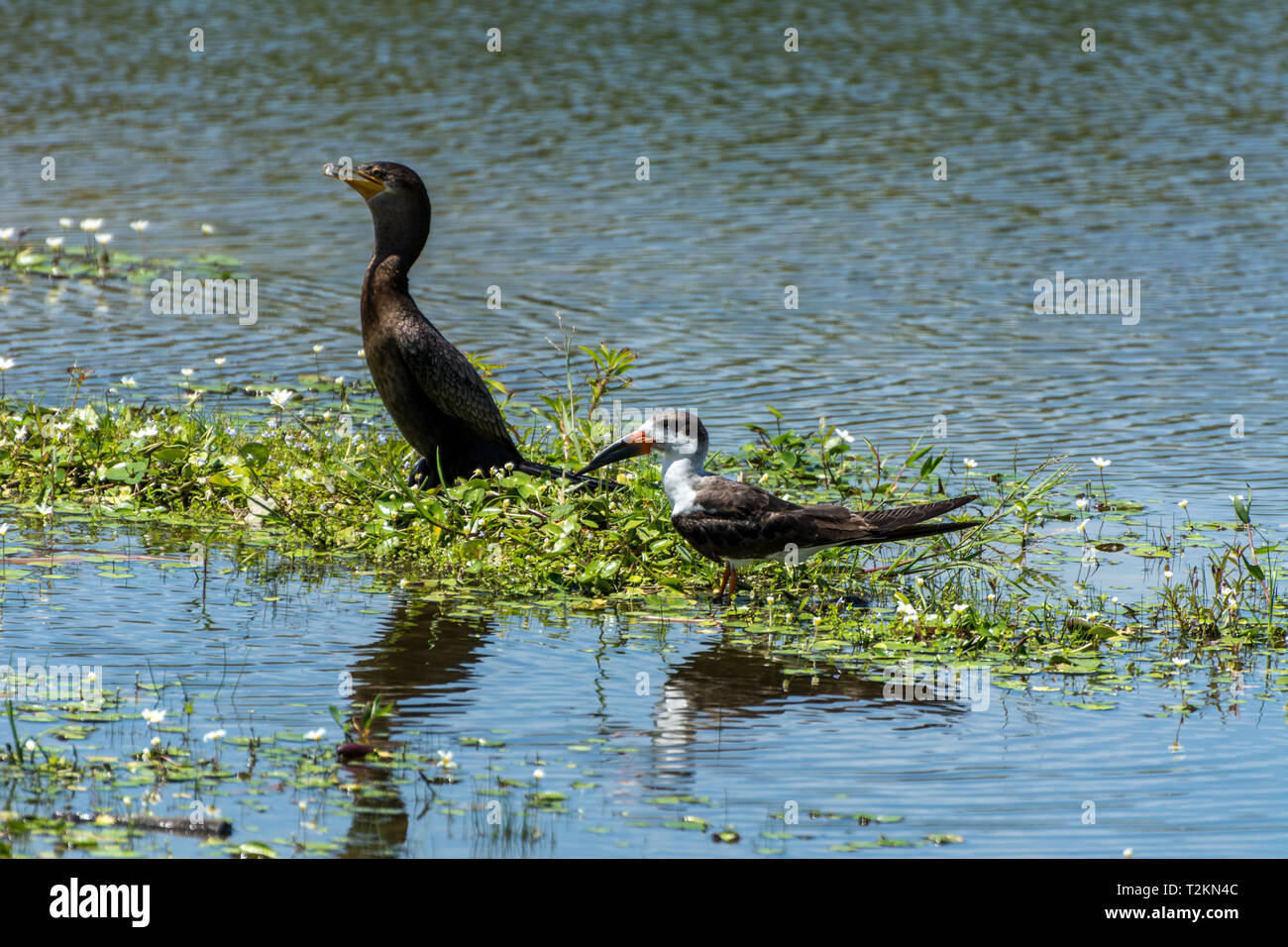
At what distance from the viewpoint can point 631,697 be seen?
6.58 meters

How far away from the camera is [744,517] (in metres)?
7.32

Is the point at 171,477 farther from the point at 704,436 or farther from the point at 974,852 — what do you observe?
the point at 974,852

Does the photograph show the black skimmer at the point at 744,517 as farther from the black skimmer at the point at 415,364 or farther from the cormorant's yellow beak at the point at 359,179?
the cormorant's yellow beak at the point at 359,179

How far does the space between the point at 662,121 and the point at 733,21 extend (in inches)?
366

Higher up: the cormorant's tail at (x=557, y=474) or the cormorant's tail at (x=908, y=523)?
the cormorant's tail at (x=557, y=474)

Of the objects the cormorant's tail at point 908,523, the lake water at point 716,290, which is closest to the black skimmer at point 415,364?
the lake water at point 716,290

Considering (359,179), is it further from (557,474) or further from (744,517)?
(744,517)

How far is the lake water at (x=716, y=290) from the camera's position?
597cm

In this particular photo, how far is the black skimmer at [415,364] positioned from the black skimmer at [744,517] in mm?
1068

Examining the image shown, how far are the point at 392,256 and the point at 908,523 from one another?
2.91 m

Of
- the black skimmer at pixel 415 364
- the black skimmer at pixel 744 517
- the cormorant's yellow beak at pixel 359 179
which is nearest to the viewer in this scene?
the black skimmer at pixel 744 517

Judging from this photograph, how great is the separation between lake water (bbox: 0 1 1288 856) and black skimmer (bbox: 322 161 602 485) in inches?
39.5

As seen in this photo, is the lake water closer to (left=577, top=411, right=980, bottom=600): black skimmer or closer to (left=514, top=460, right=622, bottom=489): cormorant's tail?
(left=577, top=411, right=980, bottom=600): black skimmer

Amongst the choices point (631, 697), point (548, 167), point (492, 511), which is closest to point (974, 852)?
point (631, 697)
